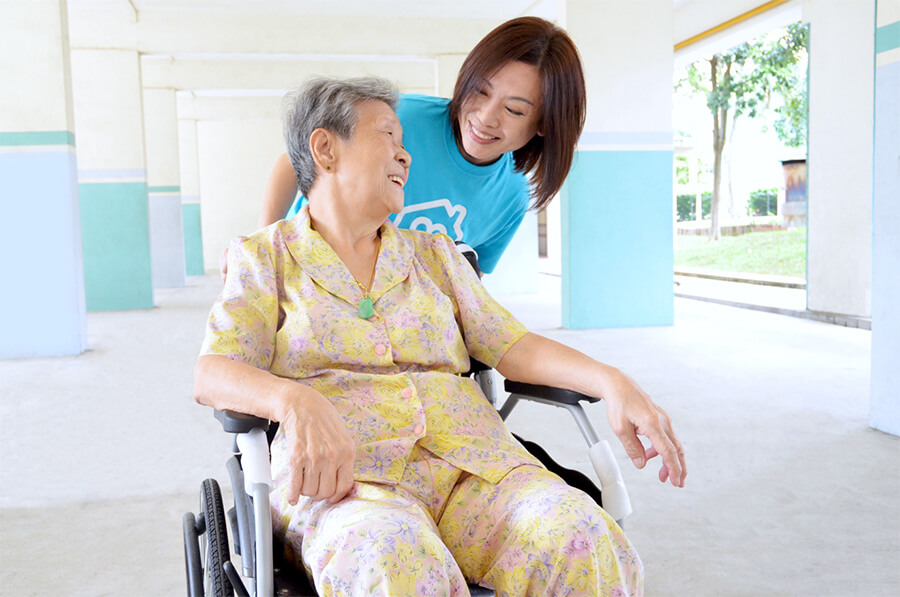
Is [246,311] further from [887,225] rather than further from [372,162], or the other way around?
[887,225]

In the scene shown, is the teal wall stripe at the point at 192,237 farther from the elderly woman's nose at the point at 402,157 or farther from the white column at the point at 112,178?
the elderly woman's nose at the point at 402,157

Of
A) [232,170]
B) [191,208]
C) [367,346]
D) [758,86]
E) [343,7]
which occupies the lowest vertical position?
[367,346]

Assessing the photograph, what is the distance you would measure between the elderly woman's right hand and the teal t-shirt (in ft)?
2.97

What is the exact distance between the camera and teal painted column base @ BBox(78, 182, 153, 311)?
8359 mm

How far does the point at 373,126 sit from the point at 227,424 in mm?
610

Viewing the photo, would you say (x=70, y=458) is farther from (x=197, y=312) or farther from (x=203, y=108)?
(x=203, y=108)

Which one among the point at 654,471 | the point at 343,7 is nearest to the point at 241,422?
the point at 654,471

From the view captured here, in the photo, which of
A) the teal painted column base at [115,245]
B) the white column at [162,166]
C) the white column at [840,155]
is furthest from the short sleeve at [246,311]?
the white column at [162,166]

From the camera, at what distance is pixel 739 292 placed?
8.69 m

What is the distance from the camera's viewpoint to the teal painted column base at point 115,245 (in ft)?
27.4

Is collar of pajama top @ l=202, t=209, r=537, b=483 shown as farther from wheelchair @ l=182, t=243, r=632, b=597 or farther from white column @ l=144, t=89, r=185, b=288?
white column @ l=144, t=89, r=185, b=288

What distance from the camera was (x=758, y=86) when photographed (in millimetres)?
12211

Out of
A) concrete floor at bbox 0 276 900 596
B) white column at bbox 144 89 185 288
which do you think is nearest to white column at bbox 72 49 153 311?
white column at bbox 144 89 185 288

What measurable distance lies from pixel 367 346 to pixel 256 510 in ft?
1.22
